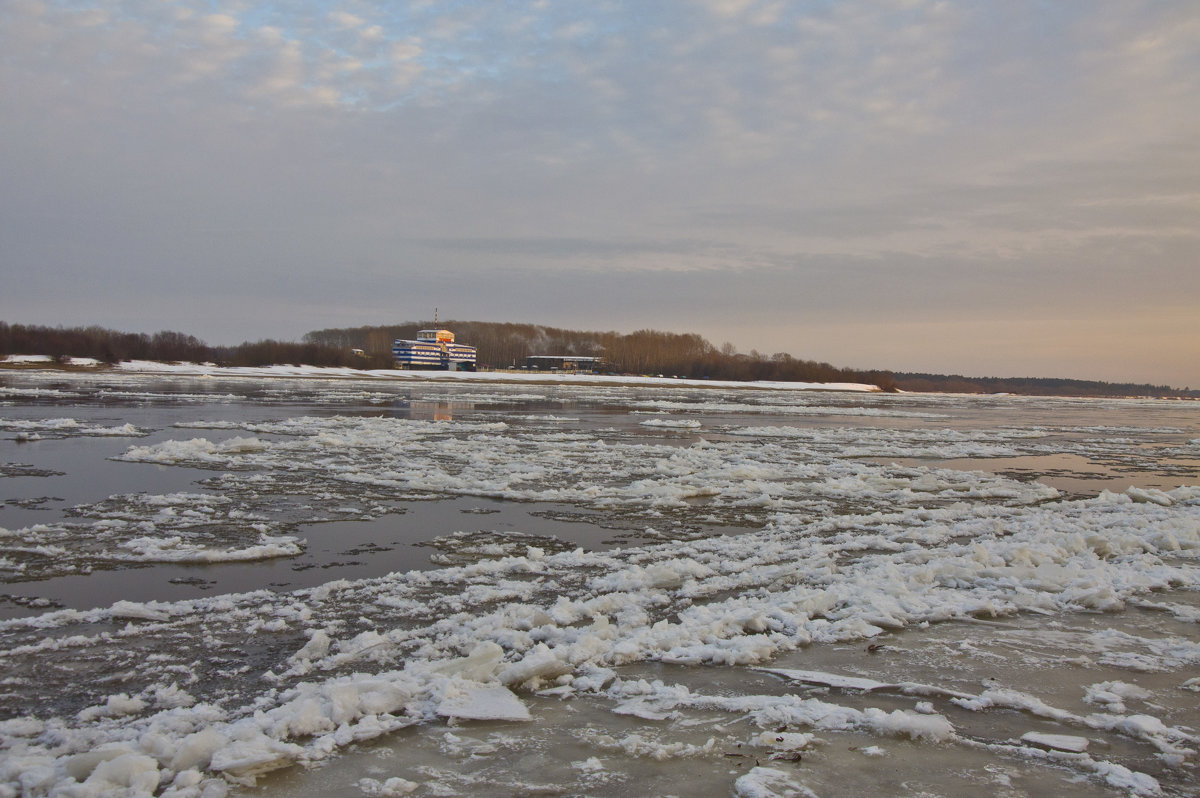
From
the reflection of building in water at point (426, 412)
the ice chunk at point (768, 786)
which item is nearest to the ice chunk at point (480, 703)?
the ice chunk at point (768, 786)

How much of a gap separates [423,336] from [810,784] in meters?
103

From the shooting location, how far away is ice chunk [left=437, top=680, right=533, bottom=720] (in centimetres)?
338

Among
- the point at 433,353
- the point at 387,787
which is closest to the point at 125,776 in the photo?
the point at 387,787

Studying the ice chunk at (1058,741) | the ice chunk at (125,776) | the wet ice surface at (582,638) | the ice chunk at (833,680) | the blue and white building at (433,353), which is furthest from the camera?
the blue and white building at (433,353)

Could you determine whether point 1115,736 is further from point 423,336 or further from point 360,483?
point 423,336

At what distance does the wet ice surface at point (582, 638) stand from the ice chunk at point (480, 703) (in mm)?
15

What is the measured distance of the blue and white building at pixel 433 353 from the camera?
9906cm

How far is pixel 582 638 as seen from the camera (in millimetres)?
4211

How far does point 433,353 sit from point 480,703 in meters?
99.8

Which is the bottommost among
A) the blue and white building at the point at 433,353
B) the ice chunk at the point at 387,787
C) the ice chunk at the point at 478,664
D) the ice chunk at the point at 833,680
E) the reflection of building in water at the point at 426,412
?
the ice chunk at the point at 387,787

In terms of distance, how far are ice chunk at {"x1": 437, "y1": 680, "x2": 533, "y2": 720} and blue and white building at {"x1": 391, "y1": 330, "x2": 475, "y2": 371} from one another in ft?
320

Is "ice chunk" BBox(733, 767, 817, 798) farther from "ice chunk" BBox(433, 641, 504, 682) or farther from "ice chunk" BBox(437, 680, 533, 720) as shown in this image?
"ice chunk" BBox(433, 641, 504, 682)

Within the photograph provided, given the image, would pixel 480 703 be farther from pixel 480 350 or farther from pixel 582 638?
pixel 480 350

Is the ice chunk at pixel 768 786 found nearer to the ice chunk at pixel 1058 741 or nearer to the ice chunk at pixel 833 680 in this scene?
the ice chunk at pixel 833 680
